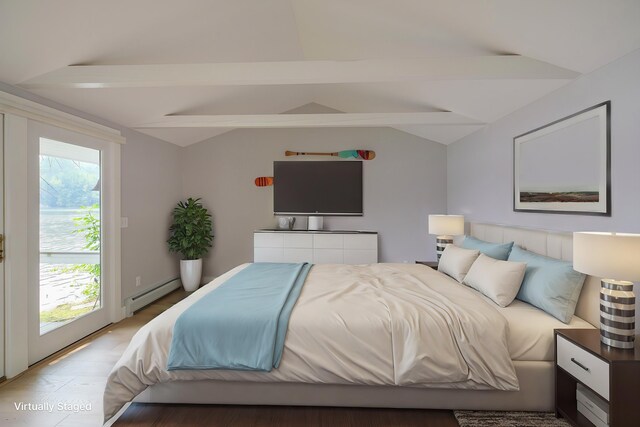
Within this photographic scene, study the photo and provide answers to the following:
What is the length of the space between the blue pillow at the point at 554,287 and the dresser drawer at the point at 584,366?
25 centimetres

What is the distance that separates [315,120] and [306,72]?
4.47 ft

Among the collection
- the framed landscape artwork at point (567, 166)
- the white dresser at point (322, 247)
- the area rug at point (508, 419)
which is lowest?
the area rug at point (508, 419)

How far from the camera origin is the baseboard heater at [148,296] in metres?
3.65

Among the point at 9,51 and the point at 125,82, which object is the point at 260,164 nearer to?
the point at 125,82

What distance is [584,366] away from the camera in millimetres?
1613

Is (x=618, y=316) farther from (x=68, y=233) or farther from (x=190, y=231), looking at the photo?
(x=190, y=231)

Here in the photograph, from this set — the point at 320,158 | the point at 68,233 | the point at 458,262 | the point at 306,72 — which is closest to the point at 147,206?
the point at 68,233

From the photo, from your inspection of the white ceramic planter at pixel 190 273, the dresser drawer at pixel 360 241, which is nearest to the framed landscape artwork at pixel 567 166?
the dresser drawer at pixel 360 241

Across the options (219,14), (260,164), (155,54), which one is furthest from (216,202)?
(219,14)

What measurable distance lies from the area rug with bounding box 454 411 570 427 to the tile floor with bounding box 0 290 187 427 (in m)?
2.14

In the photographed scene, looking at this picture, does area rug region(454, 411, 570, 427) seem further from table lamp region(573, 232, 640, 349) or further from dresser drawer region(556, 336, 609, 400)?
table lamp region(573, 232, 640, 349)

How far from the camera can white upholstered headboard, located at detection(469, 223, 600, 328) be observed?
6.45 feet

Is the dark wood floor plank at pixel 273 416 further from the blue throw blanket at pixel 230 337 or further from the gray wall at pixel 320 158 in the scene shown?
the gray wall at pixel 320 158

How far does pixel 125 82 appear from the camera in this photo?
247 centimetres
